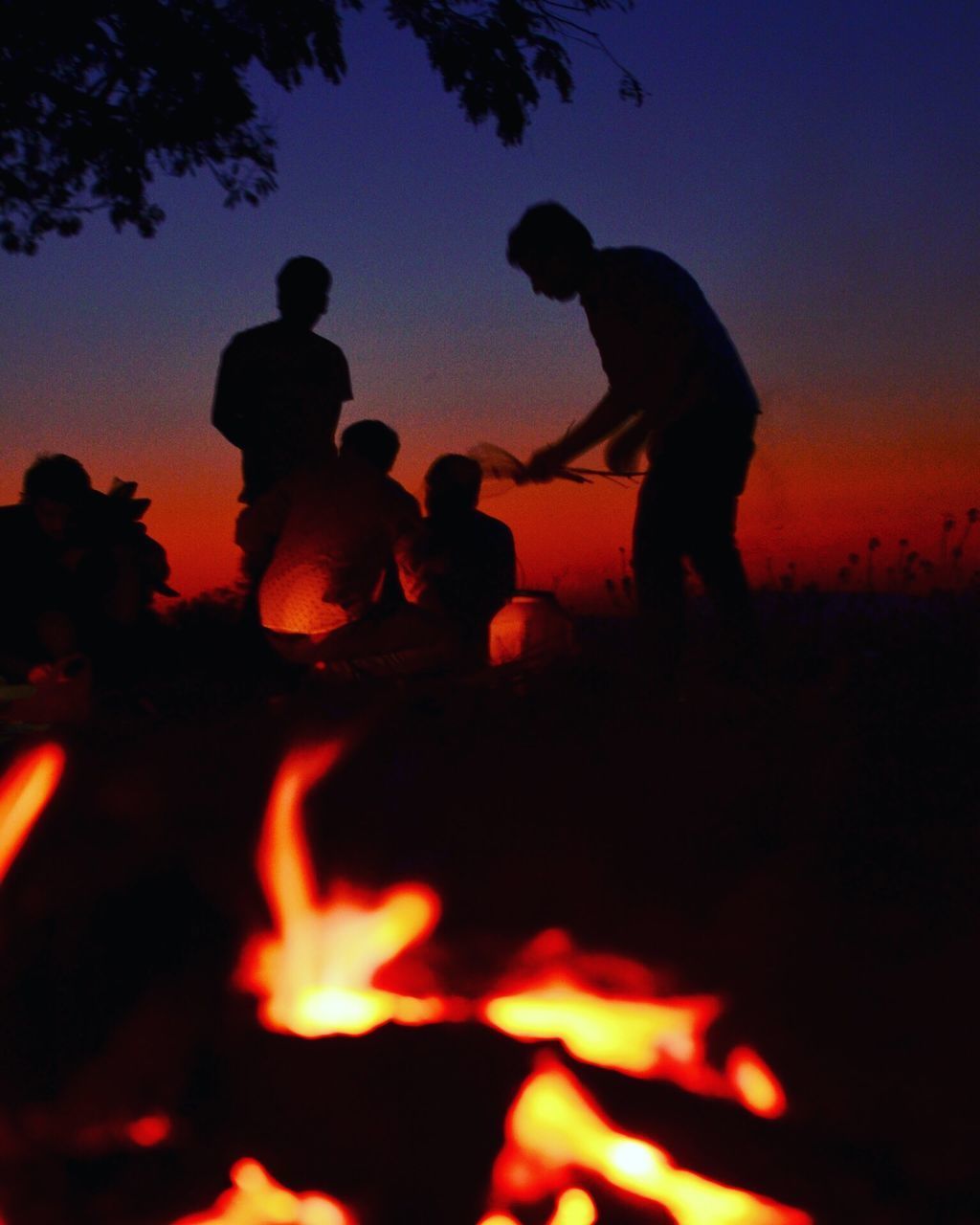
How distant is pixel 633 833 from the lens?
301cm

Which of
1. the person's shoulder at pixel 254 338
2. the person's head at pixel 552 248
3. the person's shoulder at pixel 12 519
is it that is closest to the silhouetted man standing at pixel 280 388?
the person's shoulder at pixel 254 338

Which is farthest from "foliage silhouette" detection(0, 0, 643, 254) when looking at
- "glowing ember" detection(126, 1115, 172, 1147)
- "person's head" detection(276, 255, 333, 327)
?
"glowing ember" detection(126, 1115, 172, 1147)

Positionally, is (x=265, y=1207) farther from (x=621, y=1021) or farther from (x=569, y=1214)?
(x=621, y=1021)

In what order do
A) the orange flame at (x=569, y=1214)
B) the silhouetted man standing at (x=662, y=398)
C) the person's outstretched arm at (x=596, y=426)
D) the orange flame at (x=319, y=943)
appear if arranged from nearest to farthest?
the orange flame at (x=569, y=1214) → the orange flame at (x=319, y=943) → the silhouetted man standing at (x=662, y=398) → the person's outstretched arm at (x=596, y=426)

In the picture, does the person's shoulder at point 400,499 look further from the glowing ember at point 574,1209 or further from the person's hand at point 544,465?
the glowing ember at point 574,1209

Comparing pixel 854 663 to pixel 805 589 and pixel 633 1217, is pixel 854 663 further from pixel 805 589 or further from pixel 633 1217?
pixel 633 1217

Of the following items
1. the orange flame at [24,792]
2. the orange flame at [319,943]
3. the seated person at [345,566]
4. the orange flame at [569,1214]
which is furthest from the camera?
the seated person at [345,566]

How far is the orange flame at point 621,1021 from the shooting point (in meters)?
2.32

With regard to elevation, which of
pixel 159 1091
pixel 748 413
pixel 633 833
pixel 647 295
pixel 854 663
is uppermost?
pixel 647 295

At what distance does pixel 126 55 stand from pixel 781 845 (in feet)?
19.0

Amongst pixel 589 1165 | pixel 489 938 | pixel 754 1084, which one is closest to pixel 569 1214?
pixel 589 1165

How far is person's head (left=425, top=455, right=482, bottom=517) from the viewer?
18.0ft

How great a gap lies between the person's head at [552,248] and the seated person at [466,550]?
50.8 inches

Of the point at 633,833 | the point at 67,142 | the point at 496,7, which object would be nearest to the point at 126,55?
the point at 67,142
